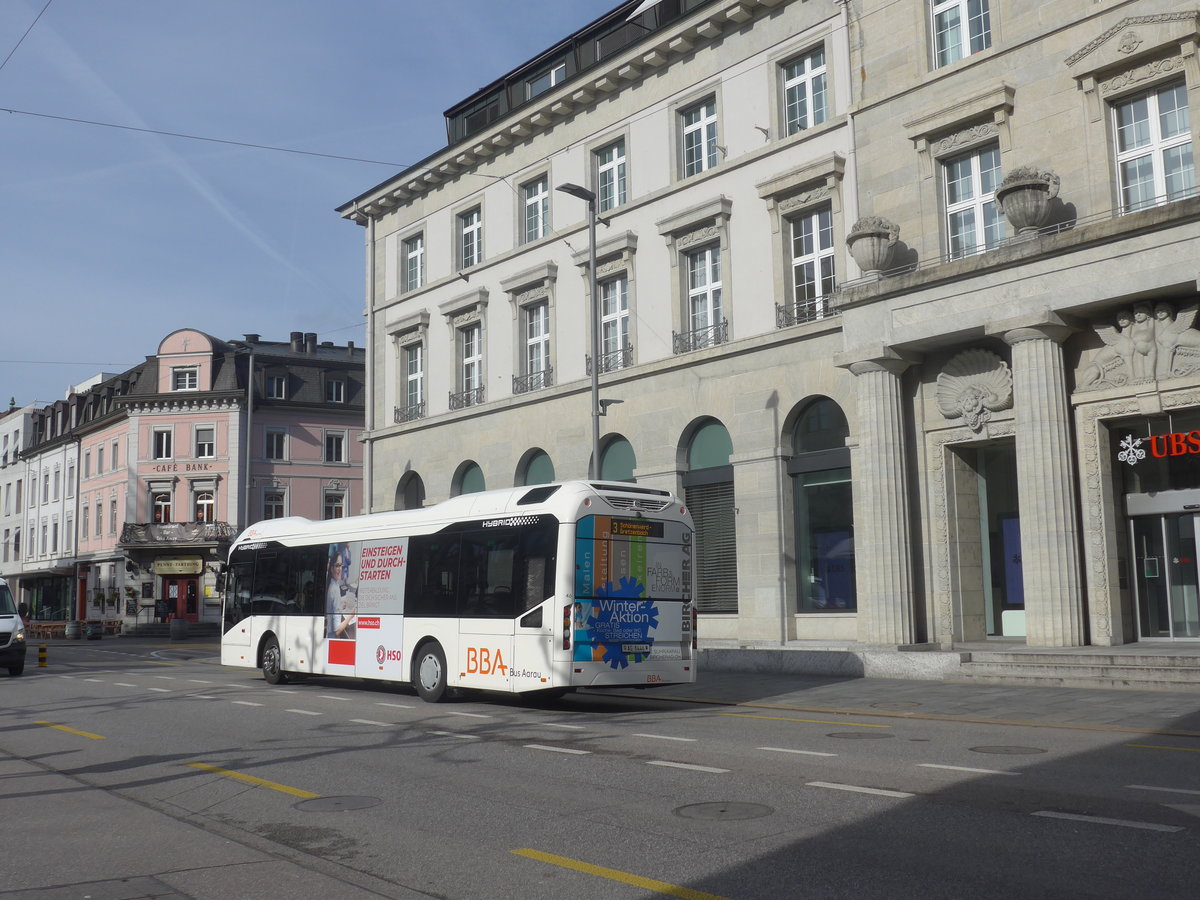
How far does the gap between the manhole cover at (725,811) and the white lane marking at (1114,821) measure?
1798 millimetres

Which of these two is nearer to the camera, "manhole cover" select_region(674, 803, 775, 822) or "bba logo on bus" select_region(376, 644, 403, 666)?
"manhole cover" select_region(674, 803, 775, 822)

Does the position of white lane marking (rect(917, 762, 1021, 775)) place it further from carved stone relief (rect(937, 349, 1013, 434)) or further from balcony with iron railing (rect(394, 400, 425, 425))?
balcony with iron railing (rect(394, 400, 425, 425))

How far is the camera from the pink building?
61.1m

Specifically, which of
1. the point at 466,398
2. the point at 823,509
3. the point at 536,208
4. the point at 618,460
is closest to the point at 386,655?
the point at 823,509

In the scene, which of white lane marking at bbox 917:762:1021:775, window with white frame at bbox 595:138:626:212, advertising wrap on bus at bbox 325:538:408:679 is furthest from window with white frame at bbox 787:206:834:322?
white lane marking at bbox 917:762:1021:775

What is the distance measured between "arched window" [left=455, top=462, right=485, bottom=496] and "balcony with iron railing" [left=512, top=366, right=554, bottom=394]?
3.01 m

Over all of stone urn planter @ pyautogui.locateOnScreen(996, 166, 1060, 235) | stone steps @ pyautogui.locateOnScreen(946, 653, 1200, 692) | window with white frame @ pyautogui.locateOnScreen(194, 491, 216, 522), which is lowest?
stone steps @ pyautogui.locateOnScreen(946, 653, 1200, 692)

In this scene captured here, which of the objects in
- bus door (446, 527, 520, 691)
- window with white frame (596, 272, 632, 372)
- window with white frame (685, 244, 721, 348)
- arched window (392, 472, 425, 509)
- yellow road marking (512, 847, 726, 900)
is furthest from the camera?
arched window (392, 472, 425, 509)

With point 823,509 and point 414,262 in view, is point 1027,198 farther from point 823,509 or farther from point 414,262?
point 414,262

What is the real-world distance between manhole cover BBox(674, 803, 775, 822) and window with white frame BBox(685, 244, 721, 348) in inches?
768

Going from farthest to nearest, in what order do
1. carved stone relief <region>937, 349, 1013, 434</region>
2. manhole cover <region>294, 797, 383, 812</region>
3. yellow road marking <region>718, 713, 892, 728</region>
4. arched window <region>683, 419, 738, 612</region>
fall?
arched window <region>683, 419, 738, 612</region>, carved stone relief <region>937, 349, 1013, 434</region>, yellow road marking <region>718, 713, 892, 728</region>, manhole cover <region>294, 797, 383, 812</region>

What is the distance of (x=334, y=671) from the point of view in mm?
20266

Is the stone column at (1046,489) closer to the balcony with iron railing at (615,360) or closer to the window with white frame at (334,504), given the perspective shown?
the balcony with iron railing at (615,360)

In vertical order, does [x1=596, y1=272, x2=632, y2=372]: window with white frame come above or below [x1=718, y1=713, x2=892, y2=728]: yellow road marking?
above
